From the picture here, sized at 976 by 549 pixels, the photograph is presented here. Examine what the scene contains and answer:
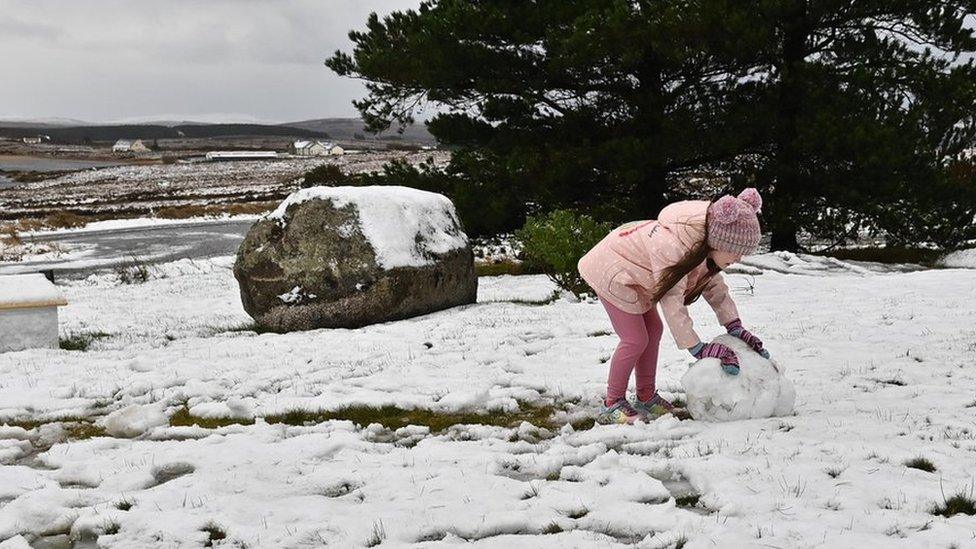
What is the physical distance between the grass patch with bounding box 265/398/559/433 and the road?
52.0 feet

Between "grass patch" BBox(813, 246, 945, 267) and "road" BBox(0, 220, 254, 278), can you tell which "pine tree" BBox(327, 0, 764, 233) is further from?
"road" BBox(0, 220, 254, 278)

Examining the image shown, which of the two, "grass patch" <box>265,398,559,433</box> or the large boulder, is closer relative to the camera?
"grass patch" <box>265,398,559,433</box>

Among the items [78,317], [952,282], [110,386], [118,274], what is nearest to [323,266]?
[110,386]

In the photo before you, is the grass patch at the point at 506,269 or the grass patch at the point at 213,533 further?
the grass patch at the point at 506,269

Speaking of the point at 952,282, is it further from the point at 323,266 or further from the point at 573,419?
the point at 323,266

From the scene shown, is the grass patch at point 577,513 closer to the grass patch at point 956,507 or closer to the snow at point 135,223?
the grass patch at point 956,507

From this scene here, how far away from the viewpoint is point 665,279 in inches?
177

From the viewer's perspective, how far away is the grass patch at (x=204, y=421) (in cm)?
537

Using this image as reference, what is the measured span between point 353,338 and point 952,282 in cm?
807

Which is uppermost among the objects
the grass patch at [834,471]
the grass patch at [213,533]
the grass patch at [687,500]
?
the grass patch at [834,471]

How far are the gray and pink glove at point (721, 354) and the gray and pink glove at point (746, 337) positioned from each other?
0.67ft

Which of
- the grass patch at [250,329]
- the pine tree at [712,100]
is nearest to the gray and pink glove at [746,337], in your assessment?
the grass patch at [250,329]

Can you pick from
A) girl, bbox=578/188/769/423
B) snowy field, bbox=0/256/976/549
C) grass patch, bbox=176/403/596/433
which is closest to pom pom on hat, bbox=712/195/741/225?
girl, bbox=578/188/769/423

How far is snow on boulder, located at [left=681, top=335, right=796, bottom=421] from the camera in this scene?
15.6 ft
